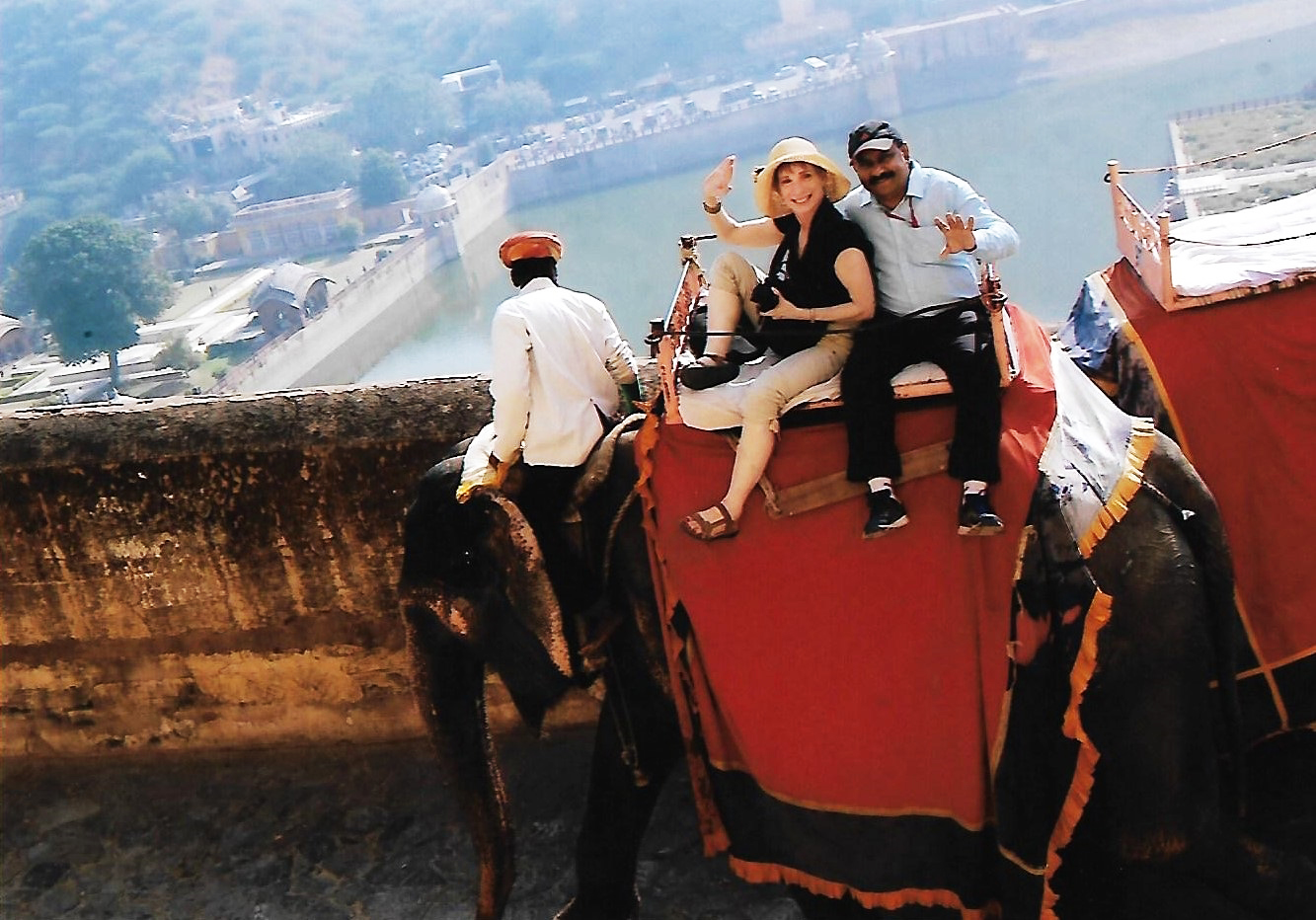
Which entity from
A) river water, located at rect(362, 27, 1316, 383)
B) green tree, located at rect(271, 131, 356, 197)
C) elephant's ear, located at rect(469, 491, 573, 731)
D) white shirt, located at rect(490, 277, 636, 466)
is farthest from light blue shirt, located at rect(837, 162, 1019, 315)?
green tree, located at rect(271, 131, 356, 197)

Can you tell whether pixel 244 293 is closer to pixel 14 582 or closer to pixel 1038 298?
pixel 1038 298

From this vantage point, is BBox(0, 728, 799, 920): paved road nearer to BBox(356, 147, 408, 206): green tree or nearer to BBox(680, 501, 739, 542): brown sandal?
BBox(680, 501, 739, 542): brown sandal

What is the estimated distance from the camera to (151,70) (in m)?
77.9

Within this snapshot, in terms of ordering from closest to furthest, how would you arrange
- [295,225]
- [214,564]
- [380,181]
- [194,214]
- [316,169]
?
1. [214,564]
2. [380,181]
3. [295,225]
4. [194,214]
5. [316,169]

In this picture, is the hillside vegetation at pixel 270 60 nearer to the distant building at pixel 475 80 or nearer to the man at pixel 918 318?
the distant building at pixel 475 80

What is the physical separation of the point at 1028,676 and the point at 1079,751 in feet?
0.58

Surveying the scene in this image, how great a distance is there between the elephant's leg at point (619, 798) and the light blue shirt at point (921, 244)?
1055 mm

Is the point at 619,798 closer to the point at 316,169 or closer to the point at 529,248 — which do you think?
the point at 529,248

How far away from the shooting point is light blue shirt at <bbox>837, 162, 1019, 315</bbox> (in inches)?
101

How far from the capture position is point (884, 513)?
240 centimetres

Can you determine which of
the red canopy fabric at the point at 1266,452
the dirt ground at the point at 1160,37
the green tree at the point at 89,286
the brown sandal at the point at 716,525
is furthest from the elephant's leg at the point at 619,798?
the dirt ground at the point at 1160,37

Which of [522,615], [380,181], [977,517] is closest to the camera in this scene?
[977,517]

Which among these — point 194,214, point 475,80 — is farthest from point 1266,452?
point 475,80

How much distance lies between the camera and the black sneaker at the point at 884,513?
7.85 feet
